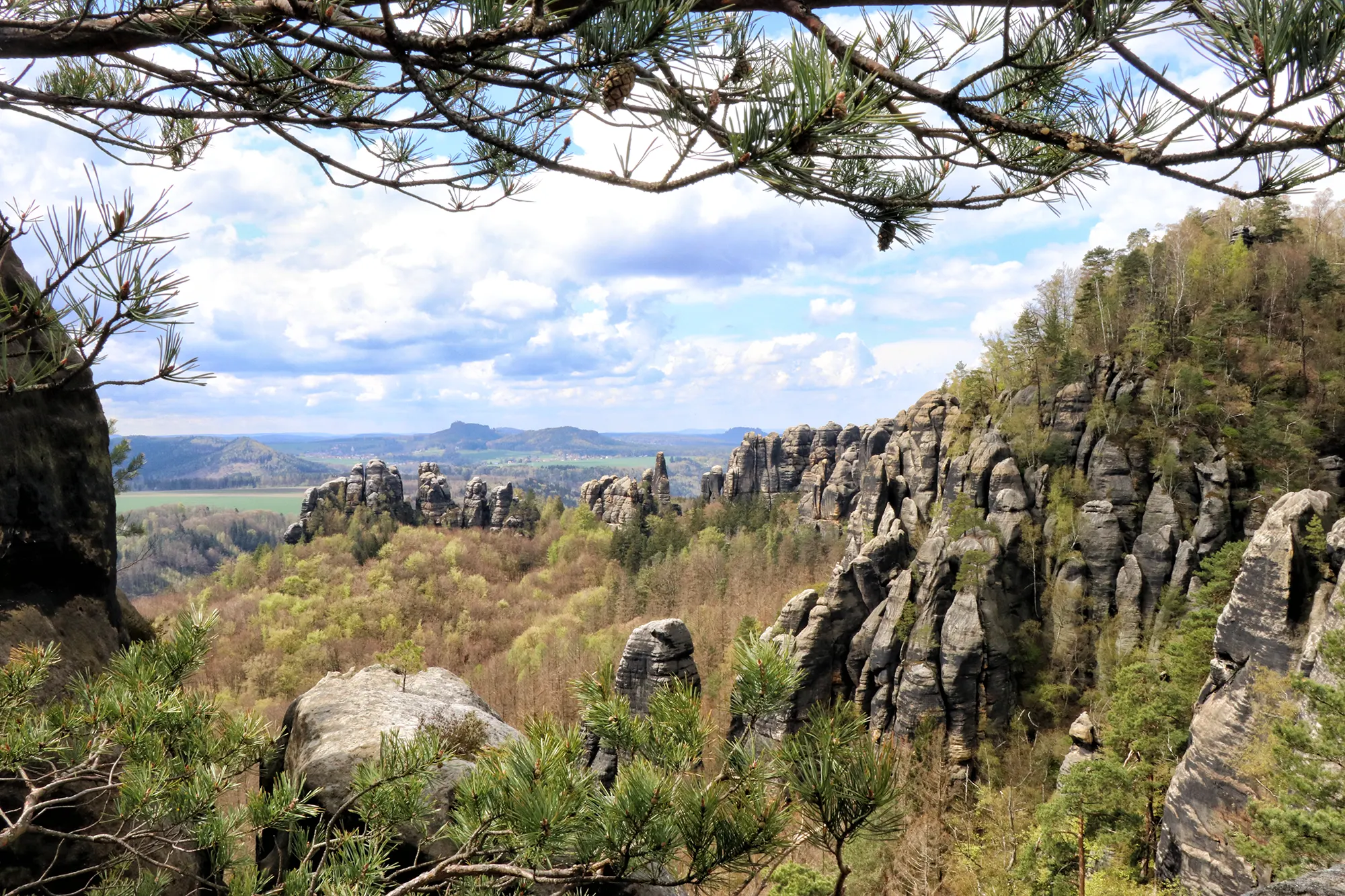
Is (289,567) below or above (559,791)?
below

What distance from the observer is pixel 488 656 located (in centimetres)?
4369

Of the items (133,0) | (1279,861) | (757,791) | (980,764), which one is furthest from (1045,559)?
(133,0)

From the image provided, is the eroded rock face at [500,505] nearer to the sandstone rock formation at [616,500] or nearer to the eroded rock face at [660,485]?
the sandstone rock formation at [616,500]

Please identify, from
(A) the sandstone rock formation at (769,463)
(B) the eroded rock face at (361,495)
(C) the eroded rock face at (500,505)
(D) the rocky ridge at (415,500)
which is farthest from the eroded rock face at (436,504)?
(A) the sandstone rock formation at (769,463)

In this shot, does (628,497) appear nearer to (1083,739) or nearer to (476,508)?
(476,508)

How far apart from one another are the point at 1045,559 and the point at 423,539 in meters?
50.1

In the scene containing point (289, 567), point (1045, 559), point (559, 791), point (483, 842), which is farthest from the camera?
point (289, 567)

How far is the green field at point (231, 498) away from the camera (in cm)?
13625

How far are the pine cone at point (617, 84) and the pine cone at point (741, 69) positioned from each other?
1.16ft

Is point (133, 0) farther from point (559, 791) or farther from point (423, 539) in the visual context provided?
point (423, 539)

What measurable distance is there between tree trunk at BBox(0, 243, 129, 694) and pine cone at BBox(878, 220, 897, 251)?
3.81 meters

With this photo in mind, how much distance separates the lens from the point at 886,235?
2.23 m

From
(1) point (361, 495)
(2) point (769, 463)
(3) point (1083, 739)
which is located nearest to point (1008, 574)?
(3) point (1083, 739)

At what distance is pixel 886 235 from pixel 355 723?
210 inches
